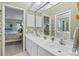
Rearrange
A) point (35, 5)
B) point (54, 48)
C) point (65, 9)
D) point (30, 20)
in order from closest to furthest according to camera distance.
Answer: point (54, 48)
point (65, 9)
point (35, 5)
point (30, 20)

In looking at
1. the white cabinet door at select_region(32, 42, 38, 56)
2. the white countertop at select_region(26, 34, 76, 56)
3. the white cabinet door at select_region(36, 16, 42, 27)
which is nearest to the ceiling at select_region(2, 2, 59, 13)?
the white cabinet door at select_region(36, 16, 42, 27)

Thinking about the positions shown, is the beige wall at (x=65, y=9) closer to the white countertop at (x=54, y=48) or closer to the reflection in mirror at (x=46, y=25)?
the reflection in mirror at (x=46, y=25)

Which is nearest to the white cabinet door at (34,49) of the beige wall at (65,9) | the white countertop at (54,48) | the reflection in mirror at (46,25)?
the white countertop at (54,48)

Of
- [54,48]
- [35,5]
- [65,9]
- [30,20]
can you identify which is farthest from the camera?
[30,20]

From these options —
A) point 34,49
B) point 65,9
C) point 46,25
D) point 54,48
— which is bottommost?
point 34,49

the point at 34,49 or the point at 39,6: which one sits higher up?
the point at 39,6

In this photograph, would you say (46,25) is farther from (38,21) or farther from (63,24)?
(63,24)

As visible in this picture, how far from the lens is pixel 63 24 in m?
1.76

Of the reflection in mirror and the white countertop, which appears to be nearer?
the white countertop

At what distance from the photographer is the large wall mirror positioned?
1.70m

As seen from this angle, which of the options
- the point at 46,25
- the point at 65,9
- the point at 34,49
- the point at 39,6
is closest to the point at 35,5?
the point at 39,6

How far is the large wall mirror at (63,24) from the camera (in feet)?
5.59

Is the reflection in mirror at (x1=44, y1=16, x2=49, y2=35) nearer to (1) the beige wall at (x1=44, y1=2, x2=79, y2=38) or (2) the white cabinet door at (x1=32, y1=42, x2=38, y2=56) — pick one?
(1) the beige wall at (x1=44, y1=2, x2=79, y2=38)

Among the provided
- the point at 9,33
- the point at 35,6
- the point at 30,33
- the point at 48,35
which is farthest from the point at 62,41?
the point at 9,33
